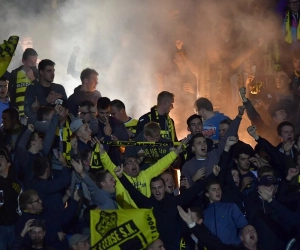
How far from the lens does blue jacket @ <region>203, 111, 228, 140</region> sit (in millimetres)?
14633

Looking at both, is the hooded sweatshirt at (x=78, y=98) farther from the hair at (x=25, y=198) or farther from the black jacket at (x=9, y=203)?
the hair at (x=25, y=198)

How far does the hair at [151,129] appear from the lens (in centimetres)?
1377

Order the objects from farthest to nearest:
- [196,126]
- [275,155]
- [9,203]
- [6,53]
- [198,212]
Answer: [6,53] → [196,126] → [275,155] → [9,203] → [198,212]

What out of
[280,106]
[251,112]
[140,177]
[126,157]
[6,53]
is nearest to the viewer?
[140,177]

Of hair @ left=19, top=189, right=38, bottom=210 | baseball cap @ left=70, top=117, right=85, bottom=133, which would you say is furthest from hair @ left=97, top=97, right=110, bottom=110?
hair @ left=19, top=189, right=38, bottom=210

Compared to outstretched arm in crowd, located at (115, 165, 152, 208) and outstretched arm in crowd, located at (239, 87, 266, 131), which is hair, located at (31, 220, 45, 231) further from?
outstretched arm in crowd, located at (239, 87, 266, 131)

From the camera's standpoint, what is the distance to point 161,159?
13.3 meters

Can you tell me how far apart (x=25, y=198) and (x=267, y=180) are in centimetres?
274

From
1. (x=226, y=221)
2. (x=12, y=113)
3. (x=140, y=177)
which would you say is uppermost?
(x=12, y=113)

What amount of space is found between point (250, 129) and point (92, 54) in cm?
706

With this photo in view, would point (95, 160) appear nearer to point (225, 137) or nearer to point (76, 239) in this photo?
point (76, 239)

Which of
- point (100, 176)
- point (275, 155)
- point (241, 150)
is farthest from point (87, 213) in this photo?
point (275, 155)

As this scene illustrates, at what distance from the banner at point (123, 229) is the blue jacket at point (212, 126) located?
2536mm

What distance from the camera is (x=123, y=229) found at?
12242 millimetres
